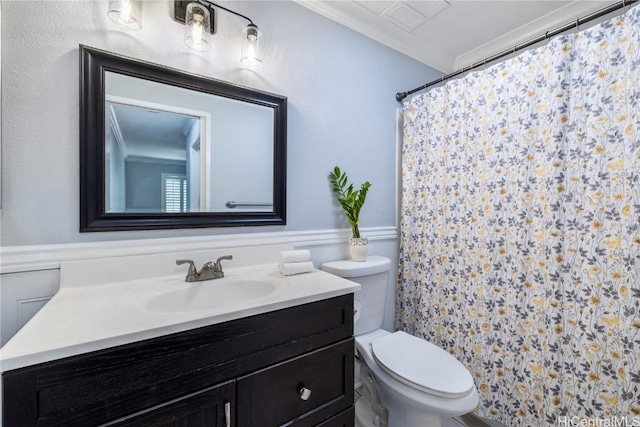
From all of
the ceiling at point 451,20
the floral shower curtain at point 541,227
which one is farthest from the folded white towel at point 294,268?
the ceiling at point 451,20

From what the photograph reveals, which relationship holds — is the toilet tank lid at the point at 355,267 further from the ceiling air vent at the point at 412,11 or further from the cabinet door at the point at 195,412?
the ceiling air vent at the point at 412,11

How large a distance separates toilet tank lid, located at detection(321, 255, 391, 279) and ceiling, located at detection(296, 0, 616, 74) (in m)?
1.41

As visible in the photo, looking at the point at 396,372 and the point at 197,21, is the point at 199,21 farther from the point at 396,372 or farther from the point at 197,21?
the point at 396,372

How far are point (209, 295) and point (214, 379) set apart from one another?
379 mm

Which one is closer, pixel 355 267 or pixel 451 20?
pixel 355 267

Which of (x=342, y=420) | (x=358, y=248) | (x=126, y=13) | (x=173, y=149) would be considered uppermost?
(x=126, y=13)

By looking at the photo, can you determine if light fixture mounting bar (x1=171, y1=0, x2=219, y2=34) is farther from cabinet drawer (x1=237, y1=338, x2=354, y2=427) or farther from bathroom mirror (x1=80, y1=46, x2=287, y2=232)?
cabinet drawer (x1=237, y1=338, x2=354, y2=427)

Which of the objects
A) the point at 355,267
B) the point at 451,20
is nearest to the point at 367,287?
the point at 355,267

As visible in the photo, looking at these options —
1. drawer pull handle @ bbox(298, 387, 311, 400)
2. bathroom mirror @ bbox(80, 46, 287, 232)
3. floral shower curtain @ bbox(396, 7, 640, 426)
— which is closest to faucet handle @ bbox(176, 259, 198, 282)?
bathroom mirror @ bbox(80, 46, 287, 232)

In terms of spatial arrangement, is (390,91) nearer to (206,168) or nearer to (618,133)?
(618,133)

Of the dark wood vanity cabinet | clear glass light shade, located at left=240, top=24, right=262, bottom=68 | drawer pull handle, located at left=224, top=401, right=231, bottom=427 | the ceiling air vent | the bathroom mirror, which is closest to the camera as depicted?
the dark wood vanity cabinet

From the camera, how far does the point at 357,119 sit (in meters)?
1.73

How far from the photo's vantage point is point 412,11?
160 centimetres

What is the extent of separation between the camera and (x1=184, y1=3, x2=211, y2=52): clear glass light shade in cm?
115
